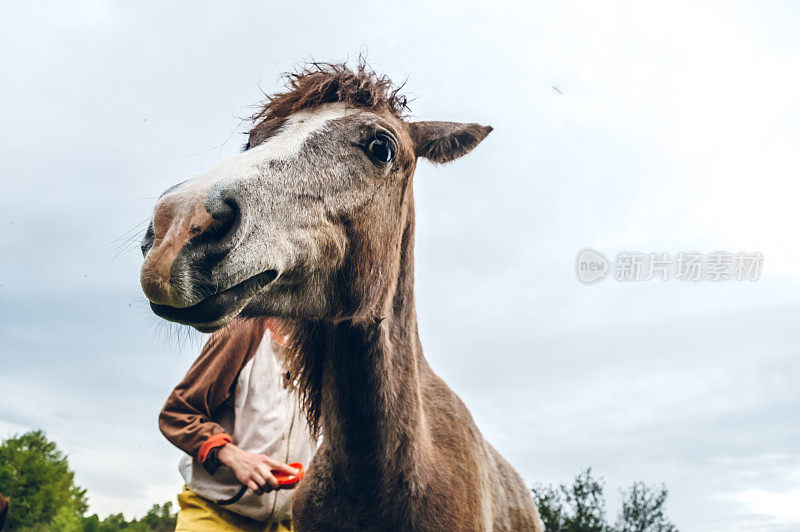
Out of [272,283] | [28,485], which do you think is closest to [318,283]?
[272,283]

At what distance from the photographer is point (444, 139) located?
11.1ft

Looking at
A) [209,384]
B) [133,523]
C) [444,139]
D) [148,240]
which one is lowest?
[133,523]

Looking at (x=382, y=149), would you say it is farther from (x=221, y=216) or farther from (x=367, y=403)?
(x=367, y=403)

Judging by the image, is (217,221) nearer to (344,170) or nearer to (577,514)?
(344,170)

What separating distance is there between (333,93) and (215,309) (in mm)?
1541

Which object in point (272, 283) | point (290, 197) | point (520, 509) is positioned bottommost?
point (520, 509)

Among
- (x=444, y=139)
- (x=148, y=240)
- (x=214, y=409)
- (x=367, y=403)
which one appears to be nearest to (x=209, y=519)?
(x=214, y=409)

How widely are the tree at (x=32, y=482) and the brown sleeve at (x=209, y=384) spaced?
12.7 metres

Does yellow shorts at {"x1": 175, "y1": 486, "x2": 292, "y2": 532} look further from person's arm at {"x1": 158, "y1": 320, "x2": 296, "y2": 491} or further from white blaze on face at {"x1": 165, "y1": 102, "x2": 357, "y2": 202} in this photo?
white blaze on face at {"x1": 165, "y1": 102, "x2": 357, "y2": 202}

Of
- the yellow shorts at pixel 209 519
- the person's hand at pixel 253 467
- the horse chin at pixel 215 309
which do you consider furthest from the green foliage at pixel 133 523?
the horse chin at pixel 215 309

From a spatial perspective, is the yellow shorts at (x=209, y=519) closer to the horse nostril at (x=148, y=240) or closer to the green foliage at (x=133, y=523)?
the green foliage at (x=133, y=523)

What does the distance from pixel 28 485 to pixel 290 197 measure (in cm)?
1777

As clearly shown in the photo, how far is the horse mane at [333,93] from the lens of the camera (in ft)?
10.1

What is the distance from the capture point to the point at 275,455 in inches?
136
